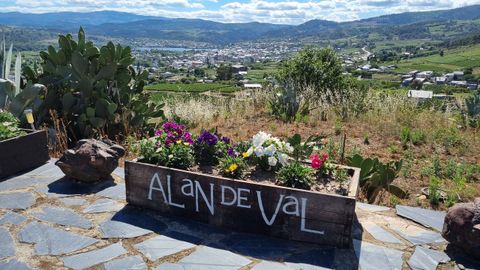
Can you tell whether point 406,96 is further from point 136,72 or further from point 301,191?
point 301,191

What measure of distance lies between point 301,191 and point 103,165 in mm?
2148

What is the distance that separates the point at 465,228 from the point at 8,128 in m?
4.30

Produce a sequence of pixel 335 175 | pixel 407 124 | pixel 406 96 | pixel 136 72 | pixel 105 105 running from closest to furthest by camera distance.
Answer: pixel 335 175 < pixel 105 105 < pixel 136 72 < pixel 407 124 < pixel 406 96

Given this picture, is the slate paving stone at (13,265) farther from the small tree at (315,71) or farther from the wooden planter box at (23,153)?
the small tree at (315,71)

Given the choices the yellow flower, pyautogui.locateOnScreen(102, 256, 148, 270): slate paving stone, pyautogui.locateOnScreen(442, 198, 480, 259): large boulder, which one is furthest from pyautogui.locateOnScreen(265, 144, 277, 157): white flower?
pyautogui.locateOnScreen(442, 198, 480, 259): large boulder

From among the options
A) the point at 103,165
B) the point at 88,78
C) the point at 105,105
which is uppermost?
the point at 88,78

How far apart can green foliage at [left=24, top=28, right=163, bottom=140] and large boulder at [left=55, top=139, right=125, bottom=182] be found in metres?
1.30

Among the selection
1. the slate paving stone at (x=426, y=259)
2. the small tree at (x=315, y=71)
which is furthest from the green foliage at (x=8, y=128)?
the small tree at (x=315, y=71)

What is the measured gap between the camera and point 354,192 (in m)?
2.83

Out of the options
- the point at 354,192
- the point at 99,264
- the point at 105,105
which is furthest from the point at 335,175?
the point at 105,105

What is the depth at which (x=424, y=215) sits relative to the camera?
11.5 ft

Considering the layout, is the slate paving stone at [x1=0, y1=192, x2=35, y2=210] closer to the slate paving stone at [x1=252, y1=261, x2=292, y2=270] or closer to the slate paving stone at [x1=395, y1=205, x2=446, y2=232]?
the slate paving stone at [x1=252, y1=261, x2=292, y2=270]

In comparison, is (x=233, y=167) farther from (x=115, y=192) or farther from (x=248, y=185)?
(x=115, y=192)

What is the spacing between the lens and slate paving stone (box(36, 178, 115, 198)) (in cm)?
381
